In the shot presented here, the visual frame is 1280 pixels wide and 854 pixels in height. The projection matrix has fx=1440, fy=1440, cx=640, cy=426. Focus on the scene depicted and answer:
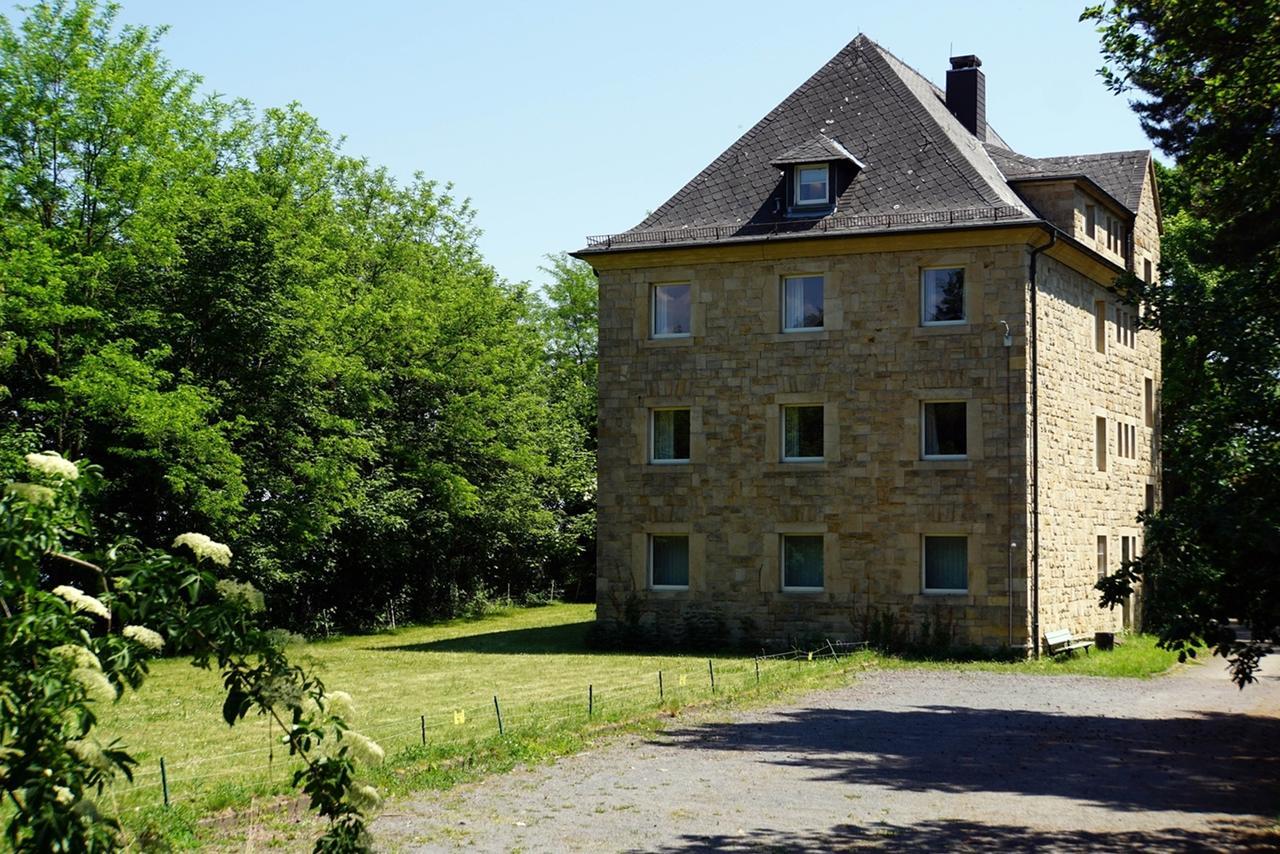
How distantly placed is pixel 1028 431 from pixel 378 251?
914 inches

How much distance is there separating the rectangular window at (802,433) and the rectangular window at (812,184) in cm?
436

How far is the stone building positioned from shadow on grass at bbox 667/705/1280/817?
8136 mm

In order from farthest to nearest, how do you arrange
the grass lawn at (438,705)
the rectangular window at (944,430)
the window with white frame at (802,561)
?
the window with white frame at (802,561) < the rectangular window at (944,430) < the grass lawn at (438,705)

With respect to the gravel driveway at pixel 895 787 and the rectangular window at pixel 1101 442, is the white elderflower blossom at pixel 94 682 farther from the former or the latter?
the rectangular window at pixel 1101 442

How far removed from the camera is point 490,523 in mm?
41938

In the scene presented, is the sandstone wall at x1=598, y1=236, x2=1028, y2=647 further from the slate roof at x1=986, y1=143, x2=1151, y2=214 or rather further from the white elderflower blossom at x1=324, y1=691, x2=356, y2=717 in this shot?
the white elderflower blossom at x1=324, y1=691, x2=356, y2=717

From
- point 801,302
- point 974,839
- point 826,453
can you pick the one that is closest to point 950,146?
point 801,302

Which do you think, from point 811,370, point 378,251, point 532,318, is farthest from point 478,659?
point 532,318

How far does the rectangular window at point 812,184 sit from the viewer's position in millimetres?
29859

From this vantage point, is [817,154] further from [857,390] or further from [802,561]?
[802,561]

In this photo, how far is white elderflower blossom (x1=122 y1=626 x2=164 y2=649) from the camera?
4.91m

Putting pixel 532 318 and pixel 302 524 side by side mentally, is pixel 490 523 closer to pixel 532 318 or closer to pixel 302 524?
pixel 302 524

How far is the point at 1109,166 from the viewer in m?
34.8

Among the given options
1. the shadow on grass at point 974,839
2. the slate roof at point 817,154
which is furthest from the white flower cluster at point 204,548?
the slate roof at point 817,154
